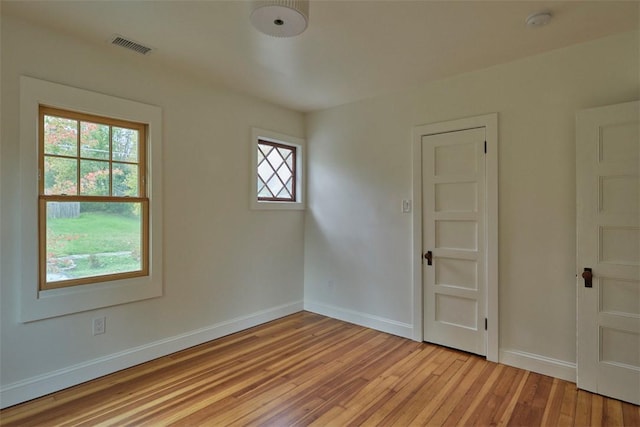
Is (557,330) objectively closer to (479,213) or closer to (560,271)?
(560,271)

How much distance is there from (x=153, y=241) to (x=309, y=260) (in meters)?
2.04

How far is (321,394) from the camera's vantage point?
2.46 m

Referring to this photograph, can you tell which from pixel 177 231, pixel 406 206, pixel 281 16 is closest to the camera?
pixel 281 16

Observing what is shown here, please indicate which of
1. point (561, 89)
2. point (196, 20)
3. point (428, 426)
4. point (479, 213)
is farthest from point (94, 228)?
point (561, 89)

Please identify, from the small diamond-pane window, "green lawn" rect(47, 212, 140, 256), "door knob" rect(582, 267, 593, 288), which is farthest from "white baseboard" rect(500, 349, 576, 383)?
"green lawn" rect(47, 212, 140, 256)

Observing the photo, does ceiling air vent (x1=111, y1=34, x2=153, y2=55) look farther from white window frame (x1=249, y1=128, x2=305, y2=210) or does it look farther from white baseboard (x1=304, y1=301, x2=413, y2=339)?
white baseboard (x1=304, y1=301, x2=413, y2=339)

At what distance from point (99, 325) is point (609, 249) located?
12.9 feet

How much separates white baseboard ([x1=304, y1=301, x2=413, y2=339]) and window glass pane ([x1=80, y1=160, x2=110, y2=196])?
274cm

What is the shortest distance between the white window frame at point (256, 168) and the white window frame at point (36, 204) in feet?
3.46

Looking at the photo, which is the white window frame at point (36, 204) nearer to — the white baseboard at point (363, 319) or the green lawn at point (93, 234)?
the green lawn at point (93, 234)

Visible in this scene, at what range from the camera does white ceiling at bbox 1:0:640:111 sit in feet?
6.95

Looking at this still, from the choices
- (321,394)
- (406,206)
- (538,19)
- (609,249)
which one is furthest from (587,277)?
(321,394)

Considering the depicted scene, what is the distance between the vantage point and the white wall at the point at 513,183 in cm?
263

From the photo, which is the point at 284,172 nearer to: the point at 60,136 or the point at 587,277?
the point at 60,136
